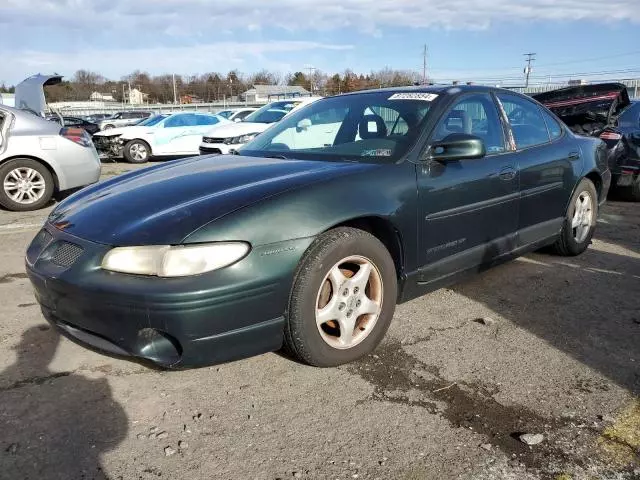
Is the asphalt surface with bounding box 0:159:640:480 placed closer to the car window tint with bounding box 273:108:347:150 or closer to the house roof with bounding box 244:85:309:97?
the car window tint with bounding box 273:108:347:150

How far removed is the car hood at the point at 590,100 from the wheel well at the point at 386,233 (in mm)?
5472

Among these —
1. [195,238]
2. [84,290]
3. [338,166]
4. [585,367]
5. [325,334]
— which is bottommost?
[585,367]

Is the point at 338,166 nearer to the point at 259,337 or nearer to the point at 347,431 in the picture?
the point at 259,337

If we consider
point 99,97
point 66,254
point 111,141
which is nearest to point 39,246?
point 66,254

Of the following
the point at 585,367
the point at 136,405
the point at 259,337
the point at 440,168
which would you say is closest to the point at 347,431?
the point at 259,337

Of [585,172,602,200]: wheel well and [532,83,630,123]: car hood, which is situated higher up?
[532,83,630,123]: car hood

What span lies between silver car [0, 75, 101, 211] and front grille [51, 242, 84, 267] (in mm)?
5260

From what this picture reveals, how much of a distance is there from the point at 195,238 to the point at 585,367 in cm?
213

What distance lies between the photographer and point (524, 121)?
4230 millimetres

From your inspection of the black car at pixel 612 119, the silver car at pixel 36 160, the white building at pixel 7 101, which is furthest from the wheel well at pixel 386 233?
the white building at pixel 7 101

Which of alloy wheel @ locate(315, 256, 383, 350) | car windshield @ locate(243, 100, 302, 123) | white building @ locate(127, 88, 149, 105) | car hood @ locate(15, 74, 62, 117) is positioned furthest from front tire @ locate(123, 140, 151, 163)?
white building @ locate(127, 88, 149, 105)

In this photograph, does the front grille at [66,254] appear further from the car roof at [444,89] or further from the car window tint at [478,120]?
the car roof at [444,89]

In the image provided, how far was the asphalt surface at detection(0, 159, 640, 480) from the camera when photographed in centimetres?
211

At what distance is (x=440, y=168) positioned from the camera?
10.7 ft
